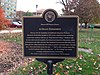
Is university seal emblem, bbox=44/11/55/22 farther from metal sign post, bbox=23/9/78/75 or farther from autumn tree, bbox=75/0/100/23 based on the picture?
autumn tree, bbox=75/0/100/23

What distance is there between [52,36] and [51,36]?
2cm

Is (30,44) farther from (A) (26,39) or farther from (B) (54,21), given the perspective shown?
(B) (54,21)

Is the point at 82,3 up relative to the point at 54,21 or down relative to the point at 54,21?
up

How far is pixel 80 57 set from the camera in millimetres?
Answer: 9000

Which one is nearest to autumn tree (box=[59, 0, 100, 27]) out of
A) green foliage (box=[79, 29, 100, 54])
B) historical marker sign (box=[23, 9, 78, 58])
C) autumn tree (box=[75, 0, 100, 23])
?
autumn tree (box=[75, 0, 100, 23])

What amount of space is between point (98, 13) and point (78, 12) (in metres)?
4.52

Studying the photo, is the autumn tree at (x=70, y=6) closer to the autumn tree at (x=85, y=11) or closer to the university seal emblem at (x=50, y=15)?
the autumn tree at (x=85, y=11)

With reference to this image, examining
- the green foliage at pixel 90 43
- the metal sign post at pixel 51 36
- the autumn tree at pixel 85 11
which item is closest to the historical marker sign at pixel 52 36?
the metal sign post at pixel 51 36

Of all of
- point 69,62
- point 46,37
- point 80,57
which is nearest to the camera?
point 46,37

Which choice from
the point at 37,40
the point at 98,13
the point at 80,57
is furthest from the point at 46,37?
the point at 98,13

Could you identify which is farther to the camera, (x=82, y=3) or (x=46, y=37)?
(x=82, y=3)

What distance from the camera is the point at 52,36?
212 inches

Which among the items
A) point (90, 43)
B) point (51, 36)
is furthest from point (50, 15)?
point (90, 43)

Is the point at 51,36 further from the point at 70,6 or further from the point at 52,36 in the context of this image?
the point at 70,6
